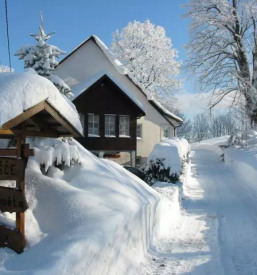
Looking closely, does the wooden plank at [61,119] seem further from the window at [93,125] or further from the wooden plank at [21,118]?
the window at [93,125]

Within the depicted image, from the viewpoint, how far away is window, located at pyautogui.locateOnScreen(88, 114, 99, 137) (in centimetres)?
2009

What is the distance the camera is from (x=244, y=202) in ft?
37.0

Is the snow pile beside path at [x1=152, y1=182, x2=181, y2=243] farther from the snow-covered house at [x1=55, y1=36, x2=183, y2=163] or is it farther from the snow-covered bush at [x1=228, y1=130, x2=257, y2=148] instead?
the snow-covered bush at [x1=228, y1=130, x2=257, y2=148]

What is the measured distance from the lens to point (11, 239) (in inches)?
177

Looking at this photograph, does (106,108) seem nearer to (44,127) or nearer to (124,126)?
(124,126)

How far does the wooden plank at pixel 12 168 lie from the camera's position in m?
4.48

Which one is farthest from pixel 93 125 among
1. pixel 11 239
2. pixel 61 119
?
pixel 11 239

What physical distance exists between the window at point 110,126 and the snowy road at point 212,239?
8.78m

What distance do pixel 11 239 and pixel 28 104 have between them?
1.87 metres

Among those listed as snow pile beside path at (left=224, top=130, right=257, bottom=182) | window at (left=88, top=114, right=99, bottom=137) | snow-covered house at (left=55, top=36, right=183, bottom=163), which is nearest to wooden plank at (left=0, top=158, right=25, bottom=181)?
snow pile beside path at (left=224, top=130, right=257, bottom=182)

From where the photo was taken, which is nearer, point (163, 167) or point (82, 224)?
point (82, 224)

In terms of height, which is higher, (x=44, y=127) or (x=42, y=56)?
(x=42, y=56)

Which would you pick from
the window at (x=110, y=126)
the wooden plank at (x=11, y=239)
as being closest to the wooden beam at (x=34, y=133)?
the wooden plank at (x=11, y=239)

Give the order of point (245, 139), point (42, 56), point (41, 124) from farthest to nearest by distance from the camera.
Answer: point (245, 139) → point (42, 56) → point (41, 124)
